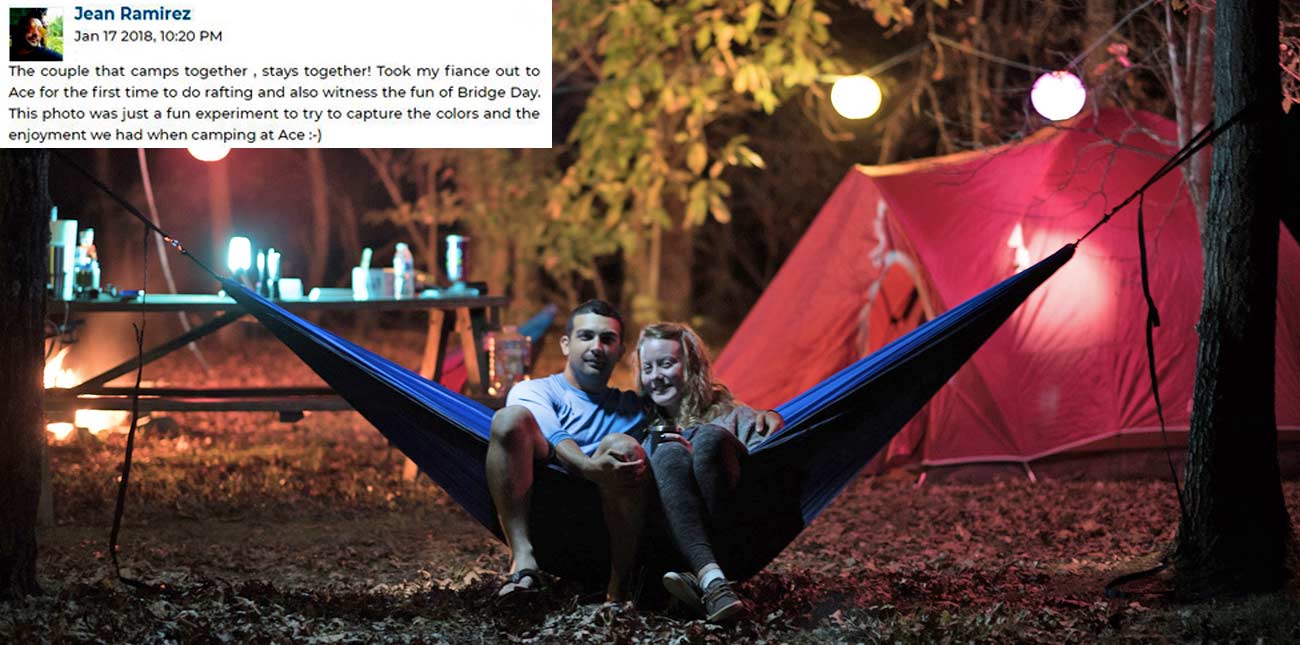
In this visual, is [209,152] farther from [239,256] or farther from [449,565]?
[449,565]

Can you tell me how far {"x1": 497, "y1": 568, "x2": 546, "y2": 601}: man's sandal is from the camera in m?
2.94

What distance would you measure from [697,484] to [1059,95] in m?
2.52

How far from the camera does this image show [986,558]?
12.6ft

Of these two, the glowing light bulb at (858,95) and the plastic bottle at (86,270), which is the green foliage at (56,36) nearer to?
the plastic bottle at (86,270)

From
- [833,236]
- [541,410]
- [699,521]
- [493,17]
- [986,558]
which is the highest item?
[493,17]

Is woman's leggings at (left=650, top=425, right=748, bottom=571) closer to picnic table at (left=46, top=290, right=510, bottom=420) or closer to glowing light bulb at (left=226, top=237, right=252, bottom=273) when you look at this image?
picnic table at (left=46, top=290, right=510, bottom=420)

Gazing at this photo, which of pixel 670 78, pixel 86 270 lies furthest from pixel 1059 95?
pixel 86 270

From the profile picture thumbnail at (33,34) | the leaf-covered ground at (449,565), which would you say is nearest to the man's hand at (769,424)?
the leaf-covered ground at (449,565)

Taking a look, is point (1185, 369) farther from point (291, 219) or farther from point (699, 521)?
point (291, 219)

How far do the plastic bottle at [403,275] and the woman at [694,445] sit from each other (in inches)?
Result: 72.2

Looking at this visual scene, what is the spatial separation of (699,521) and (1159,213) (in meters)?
2.81

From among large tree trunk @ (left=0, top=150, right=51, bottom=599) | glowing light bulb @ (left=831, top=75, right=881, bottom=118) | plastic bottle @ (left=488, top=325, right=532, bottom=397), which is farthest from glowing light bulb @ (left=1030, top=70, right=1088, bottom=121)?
large tree trunk @ (left=0, top=150, right=51, bottom=599)

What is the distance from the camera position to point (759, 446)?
302 centimetres

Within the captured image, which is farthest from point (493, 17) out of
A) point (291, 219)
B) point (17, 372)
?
point (291, 219)
